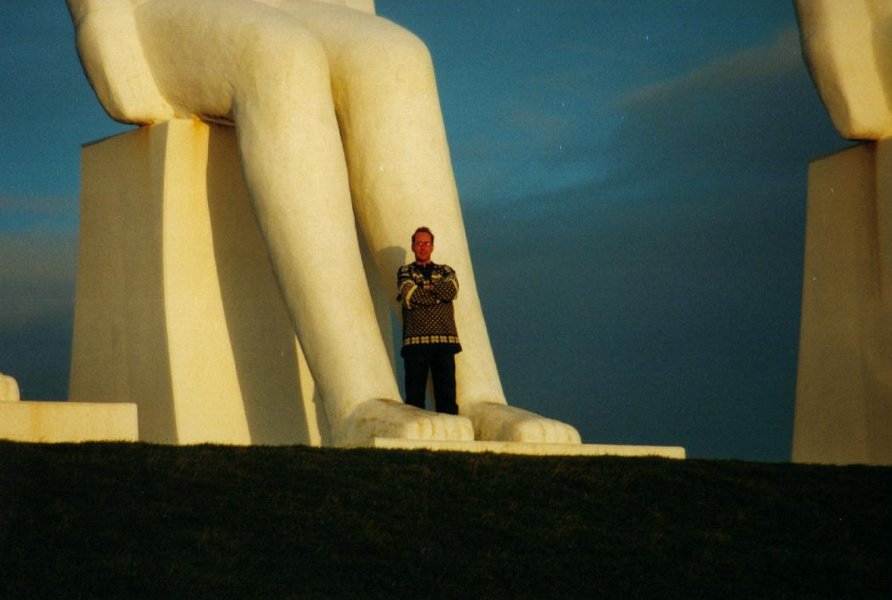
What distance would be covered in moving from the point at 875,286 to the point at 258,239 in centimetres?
369

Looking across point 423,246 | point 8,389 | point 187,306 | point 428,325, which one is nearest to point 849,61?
point 423,246

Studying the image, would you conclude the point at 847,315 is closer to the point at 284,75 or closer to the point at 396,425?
the point at 396,425

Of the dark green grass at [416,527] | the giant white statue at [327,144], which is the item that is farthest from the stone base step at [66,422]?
the giant white statue at [327,144]

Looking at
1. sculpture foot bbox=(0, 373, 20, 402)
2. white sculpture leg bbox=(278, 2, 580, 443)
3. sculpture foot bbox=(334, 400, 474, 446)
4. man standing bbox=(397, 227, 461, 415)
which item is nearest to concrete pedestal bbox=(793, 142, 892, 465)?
white sculpture leg bbox=(278, 2, 580, 443)

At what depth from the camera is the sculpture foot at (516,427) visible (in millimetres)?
8008

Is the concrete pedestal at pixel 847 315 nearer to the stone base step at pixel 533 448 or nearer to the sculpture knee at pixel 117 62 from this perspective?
the stone base step at pixel 533 448

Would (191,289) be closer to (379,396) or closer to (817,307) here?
(379,396)

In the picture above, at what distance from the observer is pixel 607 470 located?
23.7 ft

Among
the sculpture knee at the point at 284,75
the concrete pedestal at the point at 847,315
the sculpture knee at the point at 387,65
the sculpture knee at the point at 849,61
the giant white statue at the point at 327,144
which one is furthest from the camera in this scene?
the concrete pedestal at the point at 847,315

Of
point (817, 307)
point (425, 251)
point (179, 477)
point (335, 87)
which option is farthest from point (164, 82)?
point (817, 307)

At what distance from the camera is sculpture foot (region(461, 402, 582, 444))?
8008 mm

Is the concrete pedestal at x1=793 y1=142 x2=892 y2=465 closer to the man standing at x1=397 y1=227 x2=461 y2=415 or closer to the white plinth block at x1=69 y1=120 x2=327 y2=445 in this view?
the man standing at x1=397 y1=227 x2=461 y2=415

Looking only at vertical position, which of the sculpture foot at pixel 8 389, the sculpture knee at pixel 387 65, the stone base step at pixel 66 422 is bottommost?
the stone base step at pixel 66 422

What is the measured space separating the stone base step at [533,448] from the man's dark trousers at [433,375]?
730 mm
